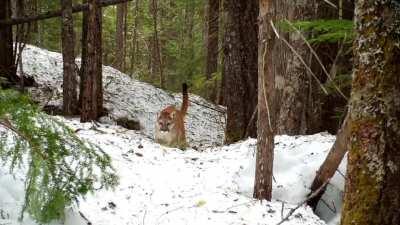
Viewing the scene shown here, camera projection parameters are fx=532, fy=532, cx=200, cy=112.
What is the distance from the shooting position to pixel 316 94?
30.3ft

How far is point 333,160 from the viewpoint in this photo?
5766 mm

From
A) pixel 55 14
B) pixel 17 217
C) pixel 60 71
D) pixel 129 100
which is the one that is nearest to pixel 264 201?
pixel 17 217

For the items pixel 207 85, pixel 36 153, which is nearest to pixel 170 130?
pixel 36 153

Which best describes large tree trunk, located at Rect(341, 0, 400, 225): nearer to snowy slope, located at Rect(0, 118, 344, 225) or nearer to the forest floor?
the forest floor

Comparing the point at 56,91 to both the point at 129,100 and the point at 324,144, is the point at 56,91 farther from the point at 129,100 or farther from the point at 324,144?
the point at 324,144

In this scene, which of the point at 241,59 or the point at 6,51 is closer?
the point at 241,59

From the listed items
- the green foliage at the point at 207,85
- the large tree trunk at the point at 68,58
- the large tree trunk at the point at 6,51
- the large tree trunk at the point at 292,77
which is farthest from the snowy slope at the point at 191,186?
the green foliage at the point at 207,85

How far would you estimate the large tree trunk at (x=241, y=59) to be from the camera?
31.8 ft

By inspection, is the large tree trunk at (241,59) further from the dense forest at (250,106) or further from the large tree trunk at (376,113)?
the large tree trunk at (376,113)

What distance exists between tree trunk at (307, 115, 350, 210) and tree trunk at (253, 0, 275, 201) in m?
0.62

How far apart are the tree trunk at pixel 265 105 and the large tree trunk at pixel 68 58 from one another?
240 inches

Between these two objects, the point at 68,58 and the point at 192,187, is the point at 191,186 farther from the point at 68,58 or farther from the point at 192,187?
the point at 68,58

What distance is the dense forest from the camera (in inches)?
133

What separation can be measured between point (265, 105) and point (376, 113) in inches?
87.4
